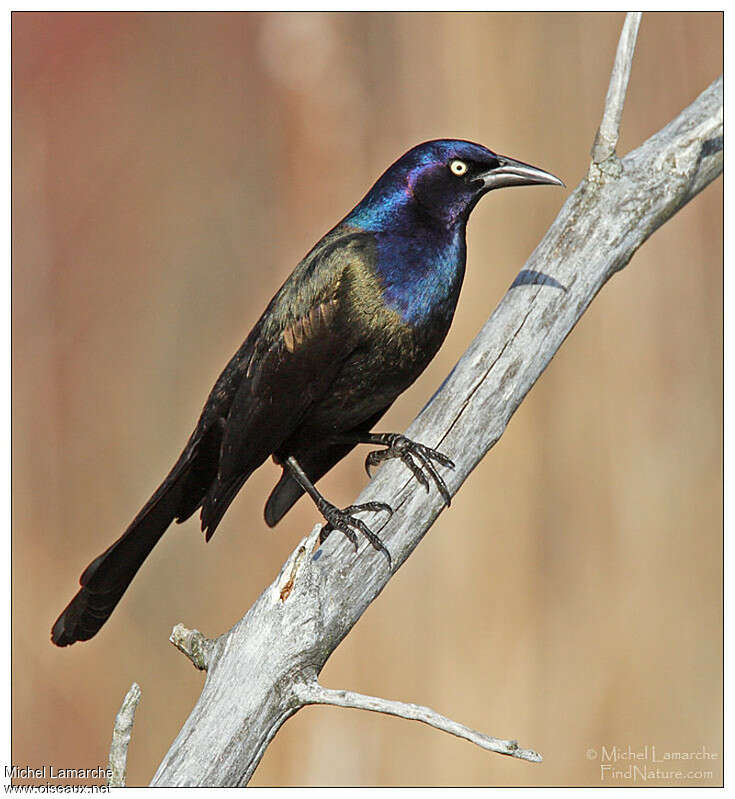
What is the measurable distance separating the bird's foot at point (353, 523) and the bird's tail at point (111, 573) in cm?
49

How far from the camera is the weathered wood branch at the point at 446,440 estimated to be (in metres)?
1.96

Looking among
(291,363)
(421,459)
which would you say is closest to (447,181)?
(291,363)

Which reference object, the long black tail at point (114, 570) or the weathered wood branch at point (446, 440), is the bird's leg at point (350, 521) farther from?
the long black tail at point (114, 570)

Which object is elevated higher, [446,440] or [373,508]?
[446,440]

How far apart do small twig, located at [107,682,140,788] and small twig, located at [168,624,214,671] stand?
0.23m

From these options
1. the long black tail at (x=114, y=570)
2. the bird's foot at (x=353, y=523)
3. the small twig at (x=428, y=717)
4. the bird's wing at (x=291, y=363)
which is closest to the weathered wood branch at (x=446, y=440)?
the bird's foot at (x=353, y=523)

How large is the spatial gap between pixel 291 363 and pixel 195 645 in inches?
31.8

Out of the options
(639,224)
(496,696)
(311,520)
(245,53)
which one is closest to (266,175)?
(245,53)

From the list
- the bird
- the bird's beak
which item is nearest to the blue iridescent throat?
the bird

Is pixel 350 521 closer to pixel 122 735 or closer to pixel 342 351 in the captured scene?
pixel 342 351

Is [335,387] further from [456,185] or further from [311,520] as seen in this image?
[311,520]

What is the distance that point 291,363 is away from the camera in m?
2.52

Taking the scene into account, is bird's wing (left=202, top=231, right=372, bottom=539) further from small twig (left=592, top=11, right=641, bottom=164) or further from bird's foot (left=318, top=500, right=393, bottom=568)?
small twig (left=592, top=11, right=641, bottom=164)

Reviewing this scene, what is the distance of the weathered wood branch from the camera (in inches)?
77.0
